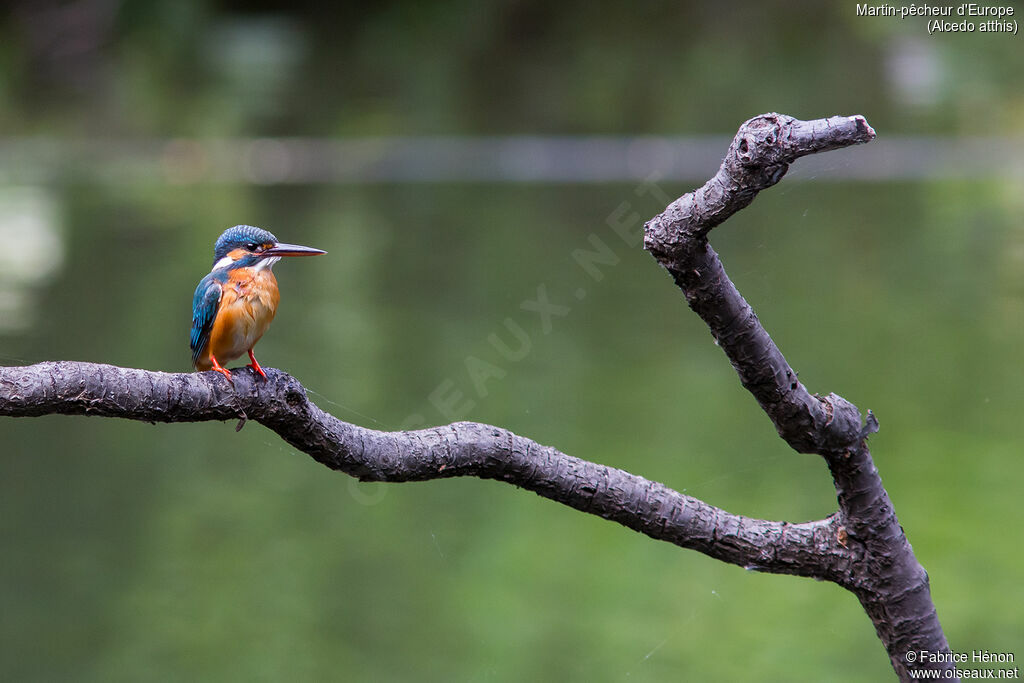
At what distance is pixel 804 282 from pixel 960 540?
2.56 meters

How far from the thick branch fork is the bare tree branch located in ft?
0.15

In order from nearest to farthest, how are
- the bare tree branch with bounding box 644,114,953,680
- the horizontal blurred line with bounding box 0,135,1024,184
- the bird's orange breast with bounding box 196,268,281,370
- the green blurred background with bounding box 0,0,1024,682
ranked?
the bare tree branch with bounding box 644,114,953,680 < the bird's orange breast with bounding box 196,268,281,370 < the green blurred background with bounding box 0,0,1024,682 < the horizontal blurred line with bounding box 0,135,1024,184

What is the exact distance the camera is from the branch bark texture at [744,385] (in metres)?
0.97

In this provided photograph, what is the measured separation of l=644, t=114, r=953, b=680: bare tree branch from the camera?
0.97m

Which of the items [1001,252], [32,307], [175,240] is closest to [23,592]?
[32,307]

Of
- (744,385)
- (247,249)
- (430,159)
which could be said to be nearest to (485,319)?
(430,159)

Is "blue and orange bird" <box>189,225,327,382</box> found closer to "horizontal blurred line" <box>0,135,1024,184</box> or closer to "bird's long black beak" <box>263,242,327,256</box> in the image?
"bird's long black beak" <box>263,242,327,256</box>

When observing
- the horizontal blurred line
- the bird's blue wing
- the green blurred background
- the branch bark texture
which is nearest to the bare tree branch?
the branch bark texture

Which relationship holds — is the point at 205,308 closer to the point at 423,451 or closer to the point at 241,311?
the point at 241,311

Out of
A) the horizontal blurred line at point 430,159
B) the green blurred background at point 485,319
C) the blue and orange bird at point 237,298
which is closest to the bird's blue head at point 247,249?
the blue and orange bird at point 237,298

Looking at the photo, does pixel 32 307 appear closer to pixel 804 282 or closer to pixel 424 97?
pixel 804 282

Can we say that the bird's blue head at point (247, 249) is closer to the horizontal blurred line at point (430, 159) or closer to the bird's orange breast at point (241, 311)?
the bird's orange breast at point (241, 311)

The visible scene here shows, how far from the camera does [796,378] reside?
3.80 feet

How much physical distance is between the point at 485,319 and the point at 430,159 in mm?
3954
